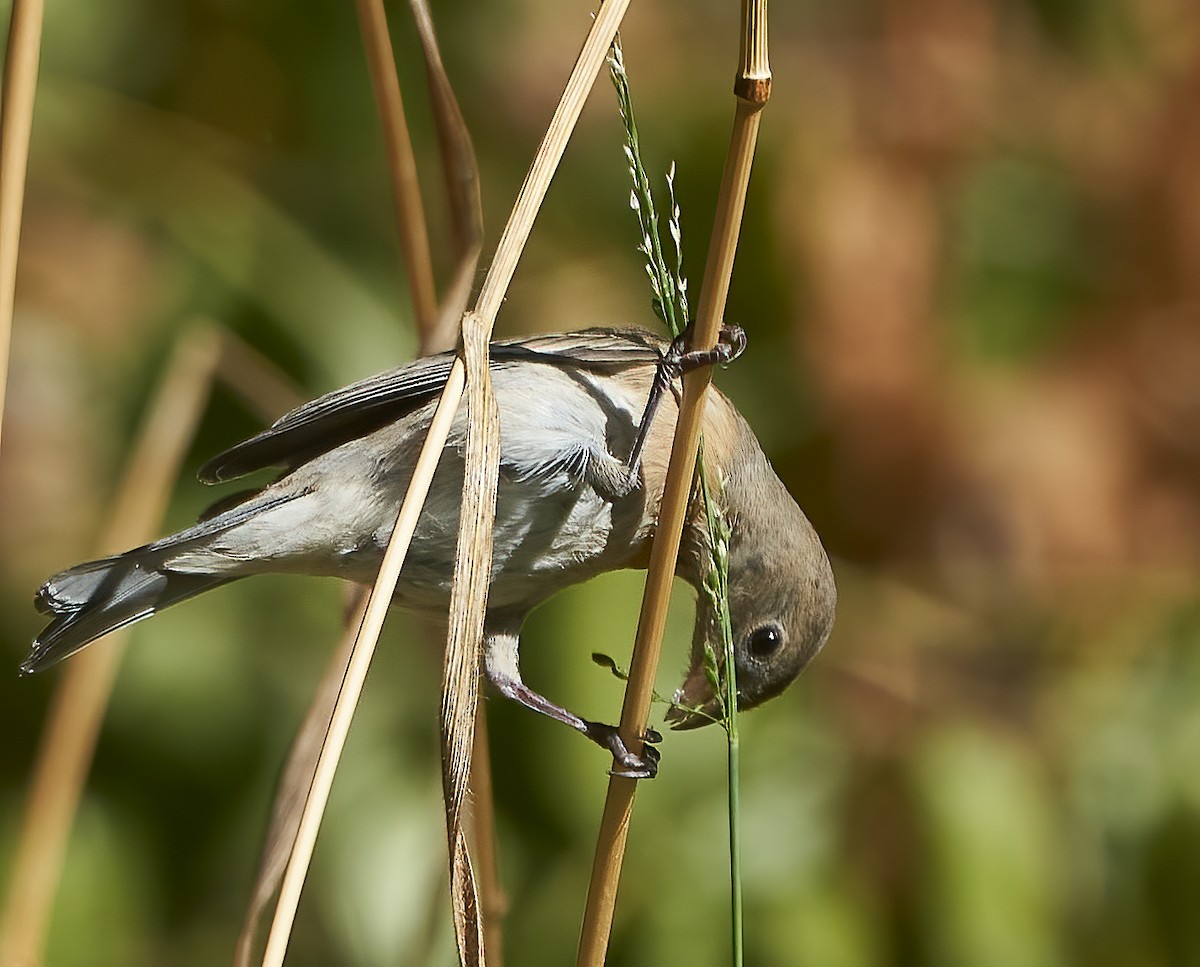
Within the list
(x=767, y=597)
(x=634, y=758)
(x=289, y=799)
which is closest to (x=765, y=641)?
(x=767, y=597)

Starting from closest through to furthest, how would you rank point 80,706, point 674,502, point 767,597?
point 674,502
point 80,706
point 767,597

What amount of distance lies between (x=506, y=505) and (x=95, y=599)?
2.10ft

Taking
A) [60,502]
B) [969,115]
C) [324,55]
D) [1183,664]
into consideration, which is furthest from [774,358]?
[60,502]

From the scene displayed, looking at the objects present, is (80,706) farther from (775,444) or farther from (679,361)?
(775,444)

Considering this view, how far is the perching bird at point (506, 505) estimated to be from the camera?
6.94ft

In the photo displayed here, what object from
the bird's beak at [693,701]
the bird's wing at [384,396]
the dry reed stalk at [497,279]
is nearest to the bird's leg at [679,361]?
the bird's wing at [384,396]

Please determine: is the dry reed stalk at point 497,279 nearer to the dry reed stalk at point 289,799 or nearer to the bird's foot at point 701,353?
the bird's foot at point 701,353

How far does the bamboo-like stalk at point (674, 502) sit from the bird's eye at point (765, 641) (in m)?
0.79

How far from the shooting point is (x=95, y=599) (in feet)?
6.56

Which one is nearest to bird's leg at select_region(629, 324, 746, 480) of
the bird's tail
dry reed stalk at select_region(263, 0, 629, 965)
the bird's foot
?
the bird's foot

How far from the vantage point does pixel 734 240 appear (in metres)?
1.44

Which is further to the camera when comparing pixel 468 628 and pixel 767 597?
pixel 767 597

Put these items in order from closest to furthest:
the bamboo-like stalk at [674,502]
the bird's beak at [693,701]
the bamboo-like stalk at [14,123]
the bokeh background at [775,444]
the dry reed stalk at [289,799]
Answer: the bamboo-like stalk at [674,502] → the bamboo-like stalk at [14,123] → the dry reed stalk at [289,799] → the bird's beak at [693,701] → the bokeh background at [775,444]

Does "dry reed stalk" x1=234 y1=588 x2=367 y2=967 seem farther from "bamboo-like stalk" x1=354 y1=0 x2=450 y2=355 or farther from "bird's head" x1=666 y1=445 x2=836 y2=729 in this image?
"bird's head" x1=666 y1=445 x2=836 y2=729
